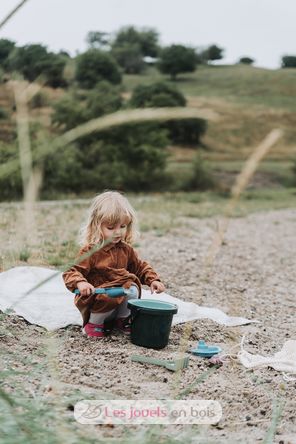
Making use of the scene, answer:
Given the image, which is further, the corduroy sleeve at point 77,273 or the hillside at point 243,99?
the hillside at point 243,99

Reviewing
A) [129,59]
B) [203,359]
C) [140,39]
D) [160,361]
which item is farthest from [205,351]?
[140,39]

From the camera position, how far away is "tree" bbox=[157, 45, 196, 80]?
62250 mm

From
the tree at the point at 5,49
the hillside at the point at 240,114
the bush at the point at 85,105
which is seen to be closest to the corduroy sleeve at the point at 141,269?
the tree at the point at 5,49

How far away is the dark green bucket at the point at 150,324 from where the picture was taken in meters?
3.76

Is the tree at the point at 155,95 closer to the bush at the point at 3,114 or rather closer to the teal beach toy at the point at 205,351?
the teal beach toy at the point at 205,351

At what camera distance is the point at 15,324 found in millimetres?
4113

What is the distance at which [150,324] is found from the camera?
12.3 ft

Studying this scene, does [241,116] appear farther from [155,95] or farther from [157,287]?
[157,287]

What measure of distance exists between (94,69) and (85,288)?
29.9 m

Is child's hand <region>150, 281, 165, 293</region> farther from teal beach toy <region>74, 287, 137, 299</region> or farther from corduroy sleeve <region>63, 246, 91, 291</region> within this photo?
corduroy sleeve <region>63, 246, 91, 291</region>

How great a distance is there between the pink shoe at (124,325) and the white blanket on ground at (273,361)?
0.74 metres

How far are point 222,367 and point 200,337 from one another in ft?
2.28

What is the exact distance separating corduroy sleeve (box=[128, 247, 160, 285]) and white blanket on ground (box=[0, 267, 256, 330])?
1.06 ft

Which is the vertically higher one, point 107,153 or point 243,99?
point 243,99
